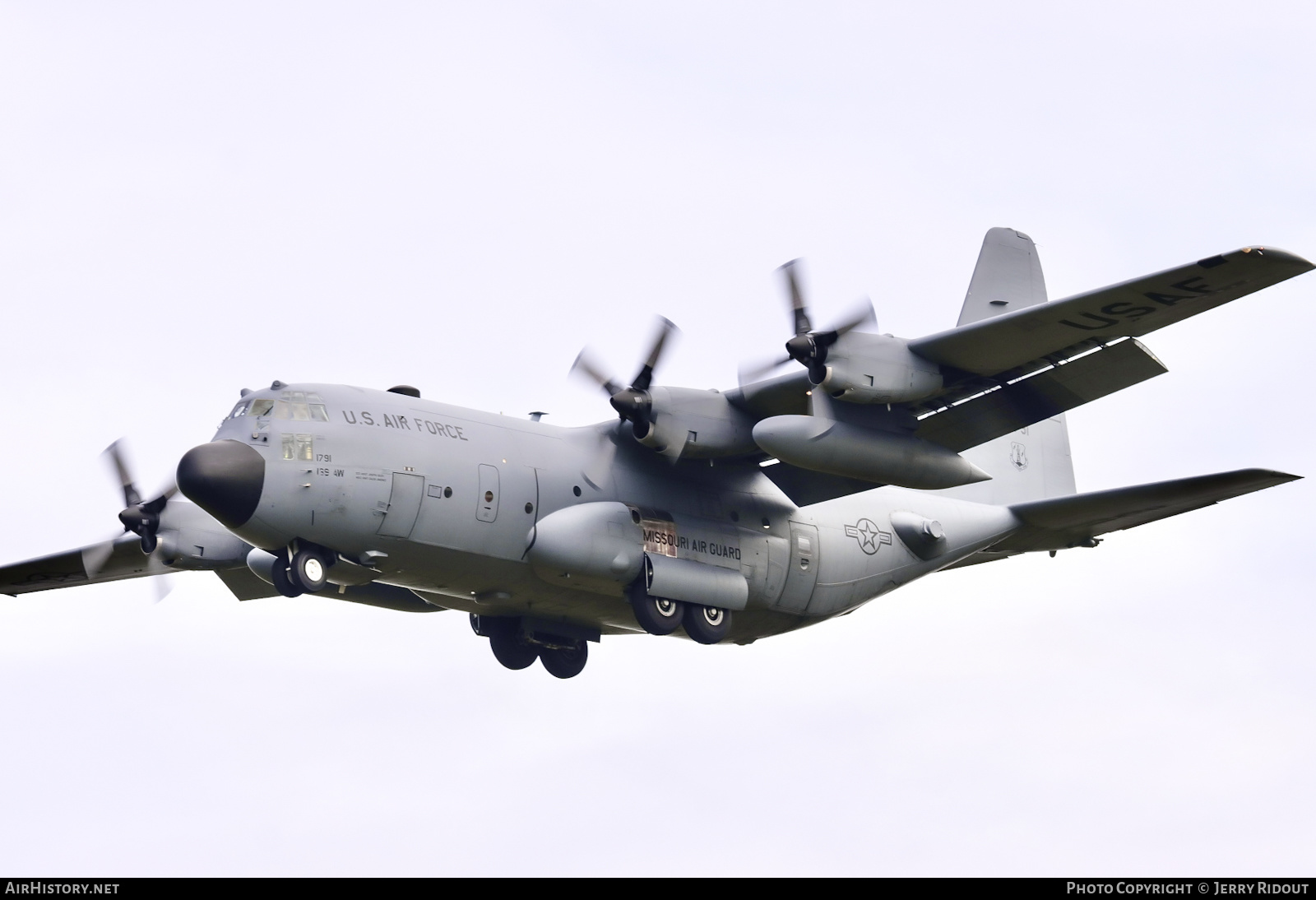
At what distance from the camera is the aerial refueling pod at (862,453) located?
72.4 ft

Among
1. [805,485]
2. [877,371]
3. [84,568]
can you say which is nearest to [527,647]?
[805,485]

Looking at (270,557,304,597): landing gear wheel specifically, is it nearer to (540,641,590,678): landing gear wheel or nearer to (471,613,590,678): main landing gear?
(471,613,590,678): main landing gear

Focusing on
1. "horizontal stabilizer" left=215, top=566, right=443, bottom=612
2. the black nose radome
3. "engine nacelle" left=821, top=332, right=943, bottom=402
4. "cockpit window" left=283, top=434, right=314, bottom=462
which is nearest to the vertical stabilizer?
"engine nacelle" left=821, top=332, right=943, bottom=402

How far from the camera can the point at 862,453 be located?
73.5 ft

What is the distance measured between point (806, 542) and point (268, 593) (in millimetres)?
8247

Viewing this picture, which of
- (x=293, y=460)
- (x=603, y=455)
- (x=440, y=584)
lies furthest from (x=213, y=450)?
(x=603, y=455)

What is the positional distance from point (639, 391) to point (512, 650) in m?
4.44

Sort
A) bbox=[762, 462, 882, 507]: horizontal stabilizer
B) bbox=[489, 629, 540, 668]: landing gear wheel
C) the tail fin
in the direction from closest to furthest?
bbox=[762, 462, 882, 507]: horizontal stabilizer < bbox=[489, 629, 540, 668]: landing gear wheel < the tail fin

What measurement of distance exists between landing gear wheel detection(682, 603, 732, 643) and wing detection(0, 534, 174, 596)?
809cm

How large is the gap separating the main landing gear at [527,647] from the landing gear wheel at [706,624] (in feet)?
7.41

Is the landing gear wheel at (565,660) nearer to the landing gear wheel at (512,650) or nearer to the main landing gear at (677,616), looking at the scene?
the landing gear wheel at (512,650)

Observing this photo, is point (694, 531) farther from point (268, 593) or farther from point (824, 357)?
point (268, 593)

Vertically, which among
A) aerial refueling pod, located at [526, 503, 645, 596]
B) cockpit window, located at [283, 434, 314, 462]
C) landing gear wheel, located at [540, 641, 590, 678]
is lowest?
landing gear wheel, located at [540, 641, 590, 678]

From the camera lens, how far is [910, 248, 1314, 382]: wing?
2022cm
